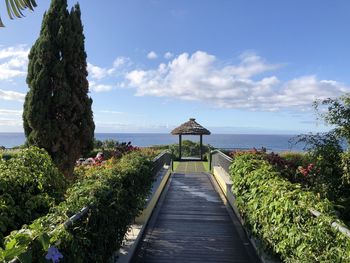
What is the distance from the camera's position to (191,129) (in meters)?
25.9

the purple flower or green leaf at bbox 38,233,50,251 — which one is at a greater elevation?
green leaf at bbox 38,233,50,251

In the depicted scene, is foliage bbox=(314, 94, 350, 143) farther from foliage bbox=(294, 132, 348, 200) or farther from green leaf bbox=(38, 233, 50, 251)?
green leaf bbox=(38, 233, 50, 251)

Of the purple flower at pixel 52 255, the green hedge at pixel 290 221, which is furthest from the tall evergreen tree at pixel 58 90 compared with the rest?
the purple flower at pixel 52 255

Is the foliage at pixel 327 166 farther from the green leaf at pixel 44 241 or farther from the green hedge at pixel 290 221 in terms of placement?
the green leaf at pixel 44 241

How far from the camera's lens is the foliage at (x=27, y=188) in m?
4.29

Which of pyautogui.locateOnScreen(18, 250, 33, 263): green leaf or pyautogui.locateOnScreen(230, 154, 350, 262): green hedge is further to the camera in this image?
pyautogui.locateOnScreen(230, 154, 350, 262): green hedge

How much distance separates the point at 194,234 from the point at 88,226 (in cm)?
410

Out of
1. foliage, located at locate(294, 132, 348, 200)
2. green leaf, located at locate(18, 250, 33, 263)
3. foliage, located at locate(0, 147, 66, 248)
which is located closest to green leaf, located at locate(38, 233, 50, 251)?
green leaf, located at locate(18, 250, 33, 263)

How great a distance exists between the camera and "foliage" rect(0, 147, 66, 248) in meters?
4.29

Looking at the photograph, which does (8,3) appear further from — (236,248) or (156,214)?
(156,214)

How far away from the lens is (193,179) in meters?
16.0

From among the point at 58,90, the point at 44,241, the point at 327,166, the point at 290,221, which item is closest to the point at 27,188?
the point at 44,241

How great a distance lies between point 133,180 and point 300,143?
4.25m

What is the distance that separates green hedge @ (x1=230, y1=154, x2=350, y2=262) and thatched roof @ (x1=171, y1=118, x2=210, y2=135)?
63.1 ft
